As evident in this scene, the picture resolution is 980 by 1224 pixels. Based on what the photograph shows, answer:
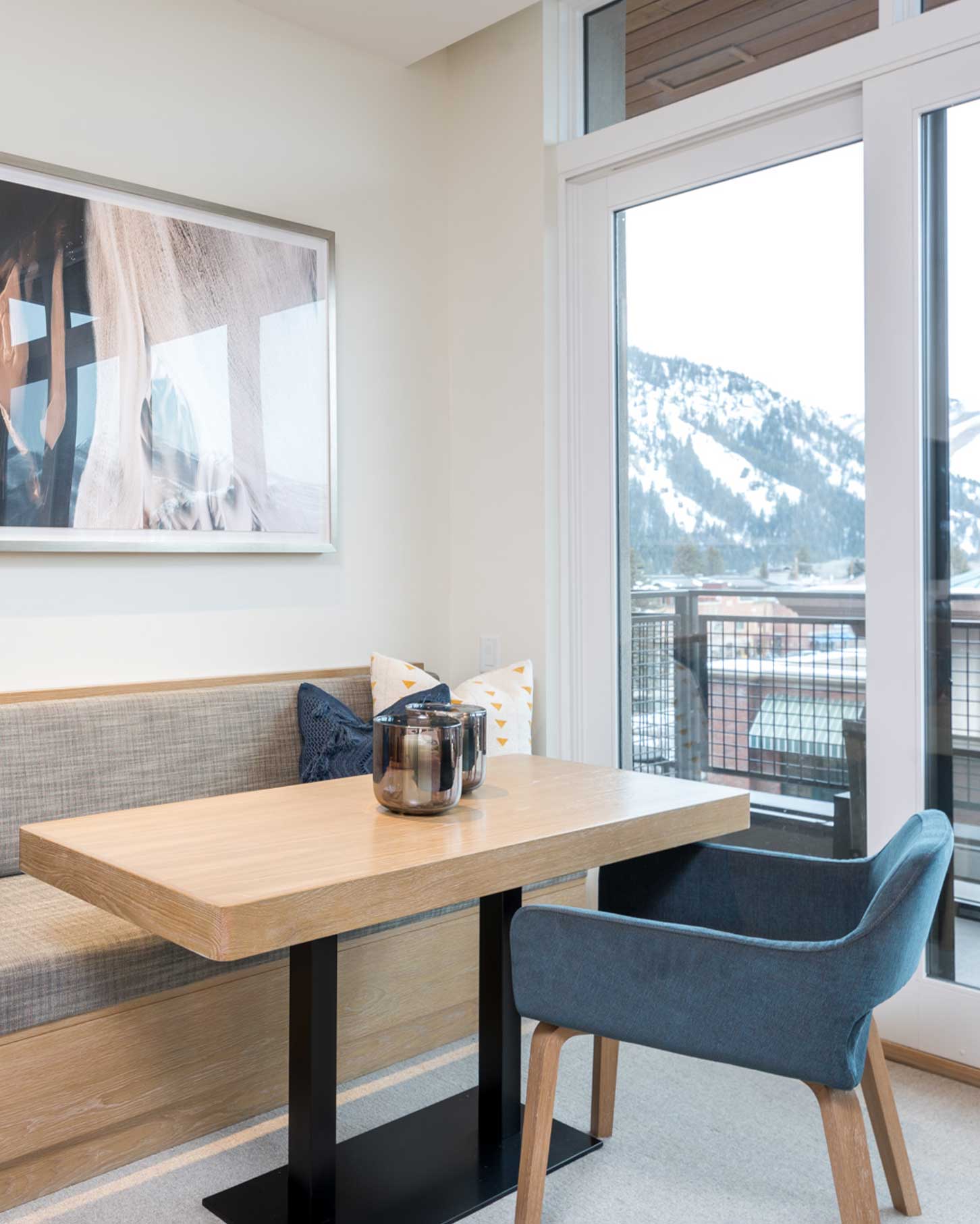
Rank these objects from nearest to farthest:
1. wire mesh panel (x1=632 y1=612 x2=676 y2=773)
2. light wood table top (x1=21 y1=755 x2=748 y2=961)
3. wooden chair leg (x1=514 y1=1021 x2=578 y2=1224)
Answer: light wood table top (x1=21 y1=755 x2=748 y2=961)
wooden chair leg (x1=514 y1=1021 x2=578 y2=1224)
wire mesh panel (x1=632 y1=612 x2=676 y2=773)

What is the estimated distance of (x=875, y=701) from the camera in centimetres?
246

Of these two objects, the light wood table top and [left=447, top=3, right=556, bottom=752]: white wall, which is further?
[left=447, top=3, right=556, bottom=752]: white wall

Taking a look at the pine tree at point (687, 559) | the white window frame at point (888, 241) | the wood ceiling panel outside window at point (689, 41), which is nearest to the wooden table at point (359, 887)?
the white window frame at point (888, 241)

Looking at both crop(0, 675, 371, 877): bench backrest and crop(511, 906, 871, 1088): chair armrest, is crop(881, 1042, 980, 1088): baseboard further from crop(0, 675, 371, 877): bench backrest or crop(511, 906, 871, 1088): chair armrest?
crop(0, 675, 371, 877): bench backrest

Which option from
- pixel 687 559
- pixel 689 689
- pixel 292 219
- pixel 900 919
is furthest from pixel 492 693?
pixel 900 919

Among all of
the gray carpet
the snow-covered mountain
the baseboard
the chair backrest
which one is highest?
the snow-covered mountain

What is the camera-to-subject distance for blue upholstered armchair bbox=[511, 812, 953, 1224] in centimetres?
144

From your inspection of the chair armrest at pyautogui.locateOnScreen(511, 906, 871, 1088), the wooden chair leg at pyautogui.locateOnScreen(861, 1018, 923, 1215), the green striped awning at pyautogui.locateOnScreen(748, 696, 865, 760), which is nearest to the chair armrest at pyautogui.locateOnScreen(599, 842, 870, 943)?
the wooden chair leg at pyautogui.locateOnScreen(861, 1018, 923, 1215)

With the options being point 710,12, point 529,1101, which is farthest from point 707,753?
point 710,12

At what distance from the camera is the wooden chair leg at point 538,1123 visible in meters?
1.65

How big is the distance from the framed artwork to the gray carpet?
1.36 m

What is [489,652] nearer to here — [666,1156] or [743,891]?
[743,891]

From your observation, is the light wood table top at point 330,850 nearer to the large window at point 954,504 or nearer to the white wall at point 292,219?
the large window at point 954,504

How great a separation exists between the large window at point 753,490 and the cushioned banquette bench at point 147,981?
1.97 feet
